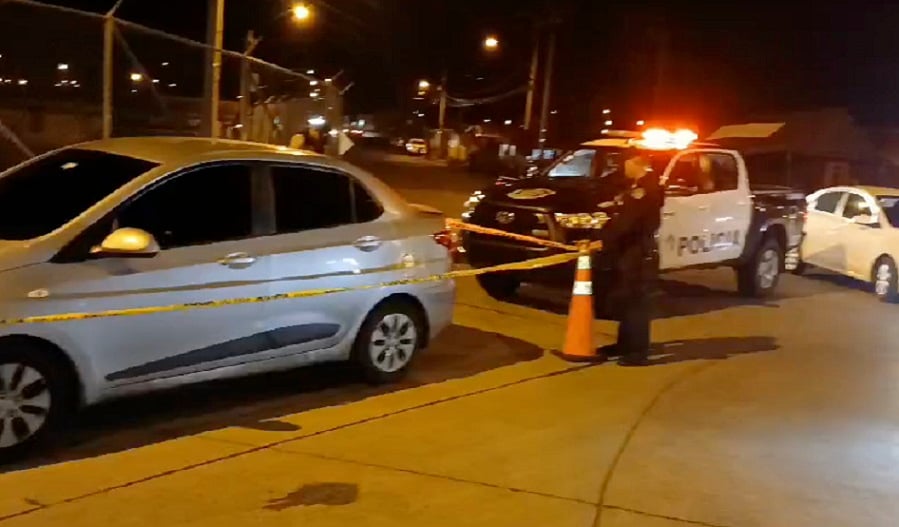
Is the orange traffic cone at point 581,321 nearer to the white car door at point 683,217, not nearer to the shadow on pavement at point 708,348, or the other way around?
the shadow on pavement at point 708,348

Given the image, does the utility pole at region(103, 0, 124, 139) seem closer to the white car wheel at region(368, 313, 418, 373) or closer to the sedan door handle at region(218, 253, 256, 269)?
the white car wheel at region(368, 313, 418, 373)

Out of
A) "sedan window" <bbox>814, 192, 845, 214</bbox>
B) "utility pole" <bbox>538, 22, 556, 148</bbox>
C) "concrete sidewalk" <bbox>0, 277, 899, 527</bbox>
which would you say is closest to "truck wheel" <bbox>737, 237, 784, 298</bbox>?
"sedan window" <bbox>814, 192, 845, 214</bbox>

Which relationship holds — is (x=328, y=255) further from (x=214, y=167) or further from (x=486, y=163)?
(x=486, y=163)

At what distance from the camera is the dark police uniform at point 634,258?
993 cm

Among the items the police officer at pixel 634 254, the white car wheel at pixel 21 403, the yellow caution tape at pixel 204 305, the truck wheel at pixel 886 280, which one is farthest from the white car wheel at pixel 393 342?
the truck wheel at pixel 886 280

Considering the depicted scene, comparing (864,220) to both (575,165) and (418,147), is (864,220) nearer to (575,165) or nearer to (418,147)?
(575,165)

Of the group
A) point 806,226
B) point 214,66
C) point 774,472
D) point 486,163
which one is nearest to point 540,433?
point 774,472

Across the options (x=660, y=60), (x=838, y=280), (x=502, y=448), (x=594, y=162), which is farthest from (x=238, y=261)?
(x=660, y=60)

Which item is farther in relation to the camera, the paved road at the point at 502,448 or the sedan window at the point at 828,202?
the sedan window at the point at 828,202

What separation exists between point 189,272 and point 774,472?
12.2 ft

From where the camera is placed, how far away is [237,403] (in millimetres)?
7926

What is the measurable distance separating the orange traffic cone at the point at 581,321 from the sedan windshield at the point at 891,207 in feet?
26.0

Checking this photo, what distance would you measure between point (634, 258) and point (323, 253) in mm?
3213

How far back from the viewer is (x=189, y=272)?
23.1 ft
